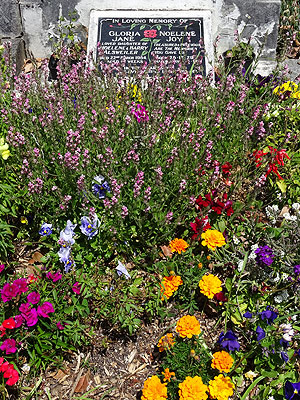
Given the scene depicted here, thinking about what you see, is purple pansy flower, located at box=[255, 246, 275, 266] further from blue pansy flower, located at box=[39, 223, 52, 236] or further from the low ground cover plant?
blue pansy flower, located at box=[39, 223, 52, 236]

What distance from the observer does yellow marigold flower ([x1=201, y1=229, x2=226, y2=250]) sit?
2.89 meters

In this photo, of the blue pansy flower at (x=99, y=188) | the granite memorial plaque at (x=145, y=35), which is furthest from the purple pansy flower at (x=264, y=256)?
the granite memorial plaque at (x=145, y=35)

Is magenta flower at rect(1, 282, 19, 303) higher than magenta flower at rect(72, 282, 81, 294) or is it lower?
higher

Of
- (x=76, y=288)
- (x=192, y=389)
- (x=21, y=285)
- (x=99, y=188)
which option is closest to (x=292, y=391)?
(x=192, y=389)

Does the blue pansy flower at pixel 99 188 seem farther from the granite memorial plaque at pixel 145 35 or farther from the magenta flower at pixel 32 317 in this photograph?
the granite memorial plaque at pixel 145 35

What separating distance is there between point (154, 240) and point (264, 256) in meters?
0.74

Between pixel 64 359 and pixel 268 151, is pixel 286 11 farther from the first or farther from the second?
pixel 64 359

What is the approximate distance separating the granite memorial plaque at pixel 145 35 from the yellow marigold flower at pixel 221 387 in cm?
356

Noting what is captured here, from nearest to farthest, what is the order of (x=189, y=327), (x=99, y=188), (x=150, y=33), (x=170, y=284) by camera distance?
(x=189, y=327)
(x=170, y=284)
(x=99, y=188)
(x=150, y=33)

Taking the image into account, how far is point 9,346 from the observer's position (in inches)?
94.7

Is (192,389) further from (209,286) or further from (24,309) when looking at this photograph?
(24,309)

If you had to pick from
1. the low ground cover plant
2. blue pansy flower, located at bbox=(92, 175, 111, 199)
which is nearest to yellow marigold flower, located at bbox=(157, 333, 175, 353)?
the low ground cover plant

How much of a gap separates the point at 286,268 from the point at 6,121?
7.56 feet

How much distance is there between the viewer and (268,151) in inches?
137
